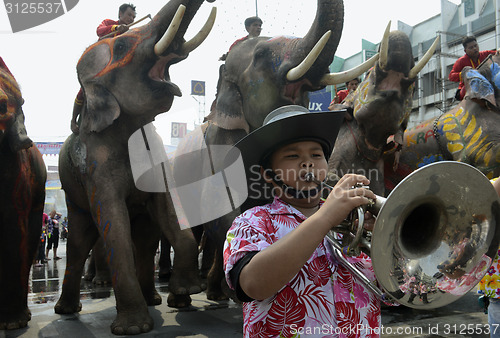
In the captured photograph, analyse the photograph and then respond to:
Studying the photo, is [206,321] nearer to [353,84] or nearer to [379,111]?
[379,111]

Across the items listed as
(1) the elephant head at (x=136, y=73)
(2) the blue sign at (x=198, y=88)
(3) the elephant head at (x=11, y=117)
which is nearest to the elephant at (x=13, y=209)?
(3) the elephant head at (x=11, y=117)

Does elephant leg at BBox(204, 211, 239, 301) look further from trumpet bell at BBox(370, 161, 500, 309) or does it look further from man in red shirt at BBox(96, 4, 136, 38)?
trumpet bell at BBox(370, 161, 500, 309)

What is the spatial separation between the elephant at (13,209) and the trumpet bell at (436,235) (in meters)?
4.06

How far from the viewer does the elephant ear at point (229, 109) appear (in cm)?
509

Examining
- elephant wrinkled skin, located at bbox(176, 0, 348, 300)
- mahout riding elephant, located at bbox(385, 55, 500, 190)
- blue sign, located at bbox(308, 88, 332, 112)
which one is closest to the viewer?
elephant wrinkled skin, located at bbox(176, 0, 348, 300)

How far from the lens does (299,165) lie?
1.89 meters

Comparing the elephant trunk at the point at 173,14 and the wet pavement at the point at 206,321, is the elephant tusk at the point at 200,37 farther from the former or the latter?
the wet pavement at the point at 206,321

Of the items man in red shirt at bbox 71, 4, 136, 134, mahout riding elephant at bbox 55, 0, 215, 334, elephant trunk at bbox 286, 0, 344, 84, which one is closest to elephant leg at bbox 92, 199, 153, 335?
mahout riding elephant at bbox 55, 0, 215, 334

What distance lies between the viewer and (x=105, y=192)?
476 centimetres

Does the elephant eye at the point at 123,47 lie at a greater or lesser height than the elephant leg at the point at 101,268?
greater

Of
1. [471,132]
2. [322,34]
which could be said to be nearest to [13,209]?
[322,34]

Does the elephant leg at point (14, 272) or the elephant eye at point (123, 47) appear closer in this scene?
the elephant leg at point (14, 272)

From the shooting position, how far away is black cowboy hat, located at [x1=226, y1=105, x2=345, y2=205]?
6.19ft

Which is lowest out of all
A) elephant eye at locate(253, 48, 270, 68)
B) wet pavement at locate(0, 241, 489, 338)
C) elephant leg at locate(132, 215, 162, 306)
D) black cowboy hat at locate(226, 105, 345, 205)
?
wet pavement at locate(0, 241, 489, 338)
